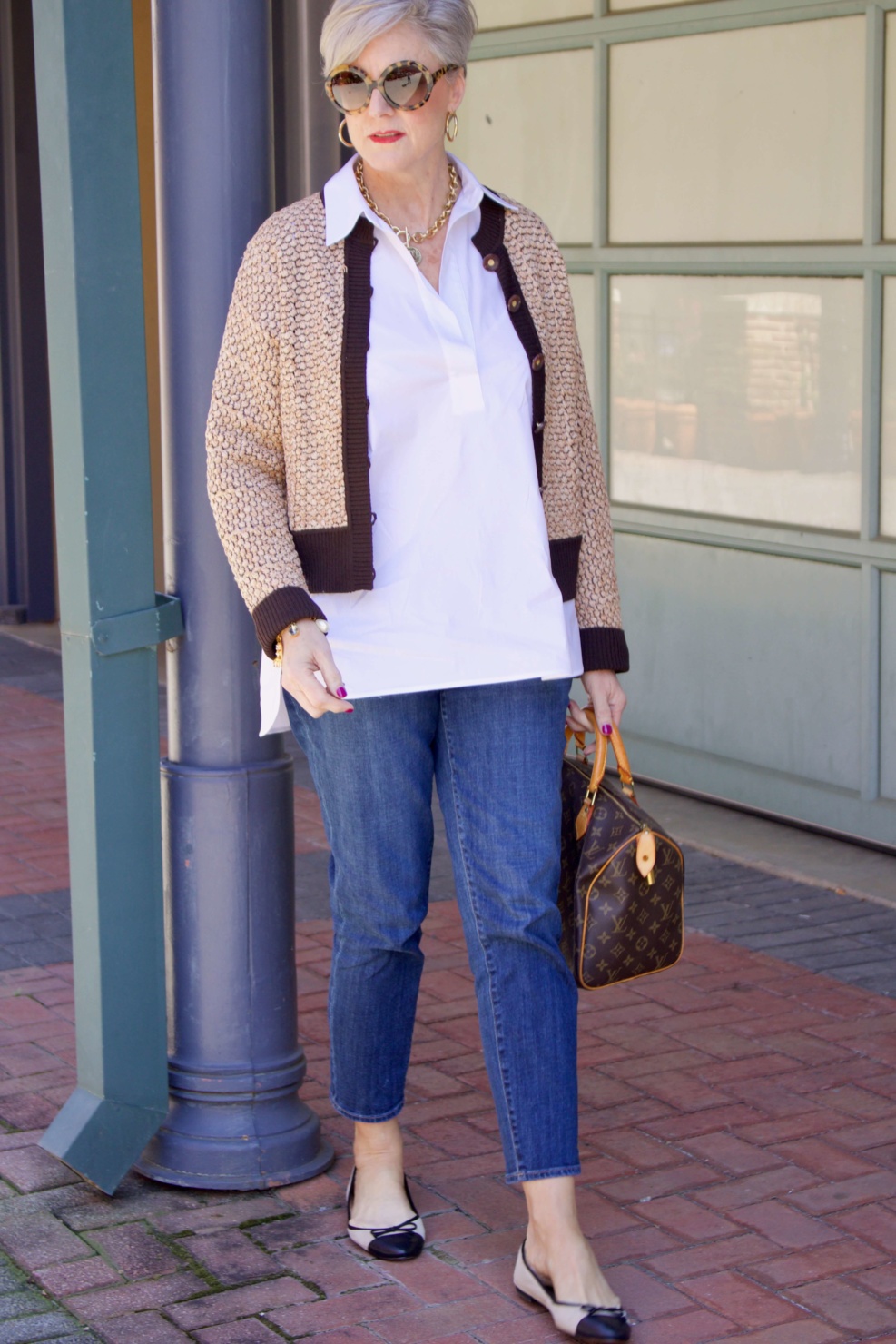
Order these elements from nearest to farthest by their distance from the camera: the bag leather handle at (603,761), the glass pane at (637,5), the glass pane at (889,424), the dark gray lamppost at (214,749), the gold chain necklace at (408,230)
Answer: the gold chain necklace at (408,230)
the bag leather handle at (603,761)
the dark gray lamppost at (214,749)
the glass pane at (889,424)
the glass pane at (637,5)

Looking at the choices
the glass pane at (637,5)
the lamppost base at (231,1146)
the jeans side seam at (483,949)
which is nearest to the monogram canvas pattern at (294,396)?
the jeans side seam at (483,949)

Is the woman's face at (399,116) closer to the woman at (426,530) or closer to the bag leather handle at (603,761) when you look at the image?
the woman at (426,530)

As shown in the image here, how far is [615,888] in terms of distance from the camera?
9.47 ft

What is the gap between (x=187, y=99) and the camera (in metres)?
3.12

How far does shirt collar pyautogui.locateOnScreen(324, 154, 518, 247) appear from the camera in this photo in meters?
2.79

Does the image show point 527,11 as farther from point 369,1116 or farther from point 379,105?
point 369,1116

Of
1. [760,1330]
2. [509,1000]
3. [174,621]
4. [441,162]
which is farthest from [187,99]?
[760,1330]

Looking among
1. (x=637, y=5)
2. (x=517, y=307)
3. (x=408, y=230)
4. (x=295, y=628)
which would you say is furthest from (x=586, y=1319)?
(x=637, y=5)

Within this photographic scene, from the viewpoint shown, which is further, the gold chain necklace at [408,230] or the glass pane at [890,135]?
the glass pane at [890,135]

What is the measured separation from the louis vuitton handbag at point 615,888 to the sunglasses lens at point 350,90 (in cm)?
105

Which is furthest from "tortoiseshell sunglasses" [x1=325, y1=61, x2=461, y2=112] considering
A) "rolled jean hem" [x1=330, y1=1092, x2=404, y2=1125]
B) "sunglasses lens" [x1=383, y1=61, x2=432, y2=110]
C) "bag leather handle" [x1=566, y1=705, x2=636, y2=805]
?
"rolled jean hem" [x1=330, y1=1092, x2=404, y2=1125]

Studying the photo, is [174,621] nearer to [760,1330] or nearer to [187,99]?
[187,99]

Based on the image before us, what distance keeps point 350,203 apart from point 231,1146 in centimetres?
161

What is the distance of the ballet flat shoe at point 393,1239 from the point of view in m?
3.05
